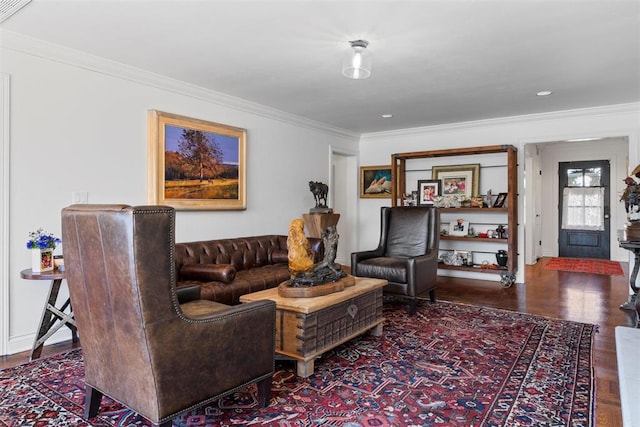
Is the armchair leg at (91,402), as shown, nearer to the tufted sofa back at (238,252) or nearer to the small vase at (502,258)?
the tufted sofa back at (238,252)

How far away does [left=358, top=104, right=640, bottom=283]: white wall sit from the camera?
5.23 m

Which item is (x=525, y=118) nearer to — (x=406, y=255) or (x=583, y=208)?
(x=406, y=255)

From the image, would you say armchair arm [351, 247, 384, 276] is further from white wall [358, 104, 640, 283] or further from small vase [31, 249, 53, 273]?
small vase [31, 249, 53, 273]

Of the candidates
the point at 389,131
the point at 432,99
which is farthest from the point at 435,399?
the point at 389,131

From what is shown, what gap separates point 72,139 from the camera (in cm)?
347

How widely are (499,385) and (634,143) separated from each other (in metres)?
4.39

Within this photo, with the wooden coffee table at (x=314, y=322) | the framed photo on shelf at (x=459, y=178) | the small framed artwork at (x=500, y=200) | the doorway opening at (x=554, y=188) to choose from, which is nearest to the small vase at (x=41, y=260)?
the wooden coffee table at (x=314, y=322)

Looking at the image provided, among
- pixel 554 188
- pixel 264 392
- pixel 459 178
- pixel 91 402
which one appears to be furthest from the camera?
pixel 554 188

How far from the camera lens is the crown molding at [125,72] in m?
3.15

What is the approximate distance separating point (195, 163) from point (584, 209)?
8254 mm

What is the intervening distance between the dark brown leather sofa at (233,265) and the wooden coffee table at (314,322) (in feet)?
2.26

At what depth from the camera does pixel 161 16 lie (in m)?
2.78

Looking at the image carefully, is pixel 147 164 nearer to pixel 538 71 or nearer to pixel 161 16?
pixel 161 16

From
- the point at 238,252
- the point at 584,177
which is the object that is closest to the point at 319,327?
the point at 238,252
